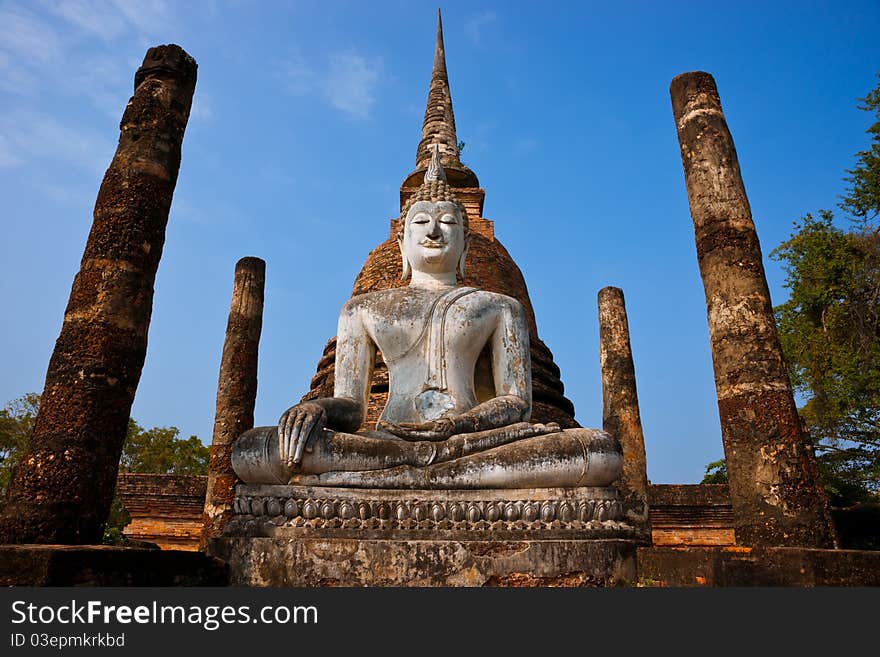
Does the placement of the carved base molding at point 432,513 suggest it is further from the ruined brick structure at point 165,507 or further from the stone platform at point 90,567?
the ruined brick structure at point 165,507

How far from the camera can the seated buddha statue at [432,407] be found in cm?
354

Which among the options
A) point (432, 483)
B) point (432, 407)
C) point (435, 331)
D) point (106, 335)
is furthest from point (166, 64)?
point (432, 483)

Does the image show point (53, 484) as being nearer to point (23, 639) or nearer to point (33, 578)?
point (33, 578)

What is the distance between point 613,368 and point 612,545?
8.29 metres

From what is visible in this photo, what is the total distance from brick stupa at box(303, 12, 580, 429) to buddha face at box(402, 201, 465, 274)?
41 cm

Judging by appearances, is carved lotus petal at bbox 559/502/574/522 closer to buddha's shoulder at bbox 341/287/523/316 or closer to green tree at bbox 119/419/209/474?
buddha's shoulder at bbox 341/287/523/316

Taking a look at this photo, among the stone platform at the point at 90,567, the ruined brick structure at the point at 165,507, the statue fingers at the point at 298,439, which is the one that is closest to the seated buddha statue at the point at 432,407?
the statue fingers at the point at 298,439

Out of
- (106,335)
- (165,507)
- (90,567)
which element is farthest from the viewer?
(165,507)

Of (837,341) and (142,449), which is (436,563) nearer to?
(837,341)

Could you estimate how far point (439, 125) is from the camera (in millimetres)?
17594

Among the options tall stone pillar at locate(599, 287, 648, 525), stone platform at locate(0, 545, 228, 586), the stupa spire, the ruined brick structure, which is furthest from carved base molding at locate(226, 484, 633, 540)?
the stupa spire

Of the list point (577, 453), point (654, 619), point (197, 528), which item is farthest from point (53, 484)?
point (197, 528)

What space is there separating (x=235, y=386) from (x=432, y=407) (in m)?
7.07

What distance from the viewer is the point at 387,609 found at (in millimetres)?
2375
